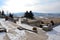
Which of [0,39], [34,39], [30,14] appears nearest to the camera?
[34,39]

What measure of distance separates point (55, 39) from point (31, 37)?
33.5 inches

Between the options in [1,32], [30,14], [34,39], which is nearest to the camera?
[34,39]

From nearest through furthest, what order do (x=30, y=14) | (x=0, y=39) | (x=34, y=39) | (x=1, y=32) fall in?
1. (x=34, y=39)
2. (x=0, y=39)
3. (x=1, y=32)
4. (x=30, y=14)

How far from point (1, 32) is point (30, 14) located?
7.67m

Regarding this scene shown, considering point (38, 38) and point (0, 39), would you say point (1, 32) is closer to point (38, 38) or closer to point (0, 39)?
point (0, 39)

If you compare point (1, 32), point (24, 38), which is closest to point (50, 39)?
point (24, 38)

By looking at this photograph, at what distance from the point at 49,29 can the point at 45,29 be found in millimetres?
→ 193

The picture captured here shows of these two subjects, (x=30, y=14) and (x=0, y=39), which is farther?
(x=30, y=14)

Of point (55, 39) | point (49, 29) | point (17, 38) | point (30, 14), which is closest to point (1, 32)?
point (17, 38)

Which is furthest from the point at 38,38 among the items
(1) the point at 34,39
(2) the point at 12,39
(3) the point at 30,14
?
(3) the point at 30,14

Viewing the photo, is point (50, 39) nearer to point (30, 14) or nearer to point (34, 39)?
point (34, 39)

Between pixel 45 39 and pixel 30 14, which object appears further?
pixel 30 14

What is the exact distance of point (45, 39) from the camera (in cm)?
460

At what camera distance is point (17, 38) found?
461 cm
